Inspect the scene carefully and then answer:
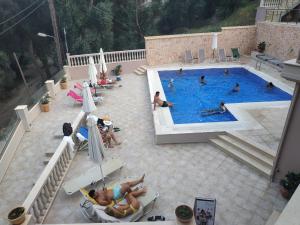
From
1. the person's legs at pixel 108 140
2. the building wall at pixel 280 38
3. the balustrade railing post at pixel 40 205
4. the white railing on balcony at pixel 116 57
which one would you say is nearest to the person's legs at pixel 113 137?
the person's legs at pixel 108 140

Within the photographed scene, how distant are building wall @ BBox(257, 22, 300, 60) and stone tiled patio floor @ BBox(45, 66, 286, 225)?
11.1m

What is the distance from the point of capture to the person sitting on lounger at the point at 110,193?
5.92 meters

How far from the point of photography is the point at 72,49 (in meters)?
23.0

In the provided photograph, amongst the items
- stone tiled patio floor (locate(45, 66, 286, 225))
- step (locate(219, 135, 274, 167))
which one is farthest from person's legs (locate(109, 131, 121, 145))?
step (locate(219, 135, 274, 167))

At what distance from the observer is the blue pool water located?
460 inches

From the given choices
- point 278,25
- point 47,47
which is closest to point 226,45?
point 278,25

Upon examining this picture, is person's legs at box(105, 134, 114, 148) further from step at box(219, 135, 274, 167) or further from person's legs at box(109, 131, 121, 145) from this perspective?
step at box(219, 135, 274, 167)

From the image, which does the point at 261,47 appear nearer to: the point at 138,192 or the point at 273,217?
the point at 273,217

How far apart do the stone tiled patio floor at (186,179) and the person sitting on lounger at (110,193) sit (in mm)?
775

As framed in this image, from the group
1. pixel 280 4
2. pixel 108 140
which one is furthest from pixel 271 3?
Result: pixel 108 140

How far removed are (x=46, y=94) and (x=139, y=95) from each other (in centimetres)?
538

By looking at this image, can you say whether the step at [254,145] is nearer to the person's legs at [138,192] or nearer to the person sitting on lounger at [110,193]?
the person's legs at [138,192]

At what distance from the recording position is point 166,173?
297 inches

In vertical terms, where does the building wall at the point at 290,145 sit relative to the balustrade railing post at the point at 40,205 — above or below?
above
